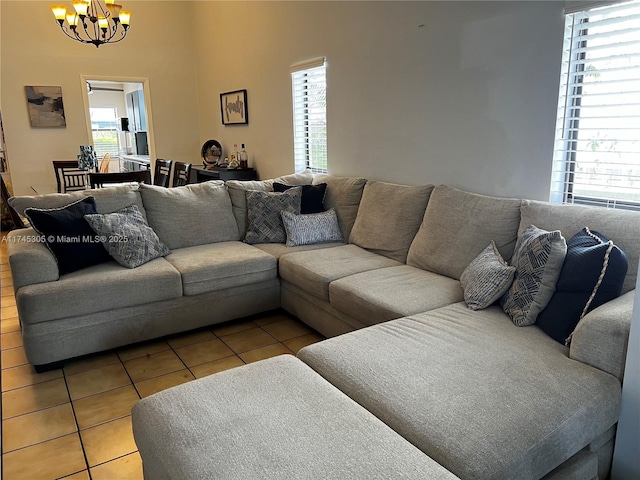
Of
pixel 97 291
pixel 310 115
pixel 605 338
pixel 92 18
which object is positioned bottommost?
pixel 97 291

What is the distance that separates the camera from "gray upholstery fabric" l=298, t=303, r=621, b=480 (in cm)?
125

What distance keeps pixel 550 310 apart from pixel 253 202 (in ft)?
7.59

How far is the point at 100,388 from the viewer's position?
7.91 feet

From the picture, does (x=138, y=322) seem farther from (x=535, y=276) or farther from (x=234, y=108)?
(x=234, y=108)

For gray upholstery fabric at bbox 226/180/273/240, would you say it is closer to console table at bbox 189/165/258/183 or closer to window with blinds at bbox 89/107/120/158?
console table at bbox 189/165/258/183

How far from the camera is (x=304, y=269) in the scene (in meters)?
2.89

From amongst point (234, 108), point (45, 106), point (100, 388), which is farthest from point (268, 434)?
point (45, 106)

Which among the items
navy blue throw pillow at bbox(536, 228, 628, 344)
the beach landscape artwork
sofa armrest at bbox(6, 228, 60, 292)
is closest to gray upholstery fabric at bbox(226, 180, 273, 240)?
sofa armrest at bbox(6, 228, 60, 292)

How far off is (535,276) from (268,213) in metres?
2.11

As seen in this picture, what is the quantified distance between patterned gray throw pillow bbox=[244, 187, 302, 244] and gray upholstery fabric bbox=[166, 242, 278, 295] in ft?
0.75

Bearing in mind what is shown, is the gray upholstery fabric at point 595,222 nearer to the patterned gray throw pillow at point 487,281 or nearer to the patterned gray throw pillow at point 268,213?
the patterned gray throw pillow at point 487,281

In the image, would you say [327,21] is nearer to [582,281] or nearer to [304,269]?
[304,269]

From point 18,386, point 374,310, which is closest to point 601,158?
point 374,310

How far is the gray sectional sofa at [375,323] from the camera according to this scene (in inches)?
50.9
